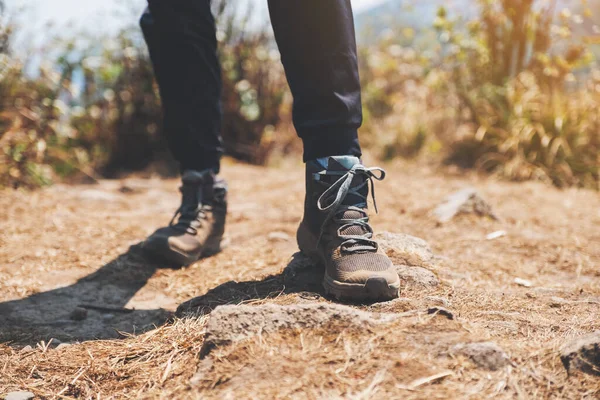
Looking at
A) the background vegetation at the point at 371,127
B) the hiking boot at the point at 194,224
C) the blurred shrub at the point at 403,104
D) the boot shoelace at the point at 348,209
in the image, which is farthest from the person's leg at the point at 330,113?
the blurred shrub at the point at 403,104

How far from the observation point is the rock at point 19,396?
1.16 metres

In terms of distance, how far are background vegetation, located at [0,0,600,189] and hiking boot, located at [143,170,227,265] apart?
74.1 inches

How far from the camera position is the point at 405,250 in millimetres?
1779

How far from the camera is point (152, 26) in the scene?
1972 millimetres

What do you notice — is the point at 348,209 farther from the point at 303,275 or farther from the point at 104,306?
the point at 104,306

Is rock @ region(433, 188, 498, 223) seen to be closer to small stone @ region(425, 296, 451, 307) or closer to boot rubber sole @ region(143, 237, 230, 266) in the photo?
boot rubber sole @ region(143, 237, 230, 266)

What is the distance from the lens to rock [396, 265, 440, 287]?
154 cm

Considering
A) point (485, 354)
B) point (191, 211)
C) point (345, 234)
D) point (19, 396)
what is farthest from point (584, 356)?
point (191, 211)

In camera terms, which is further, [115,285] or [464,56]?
[464,56]

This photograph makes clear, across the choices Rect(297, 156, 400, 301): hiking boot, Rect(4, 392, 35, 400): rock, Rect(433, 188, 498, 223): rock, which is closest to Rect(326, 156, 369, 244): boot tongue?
Rect(297, 156, 400, 301): hiking boot

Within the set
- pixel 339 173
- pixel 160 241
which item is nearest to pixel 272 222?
pixel 160 241

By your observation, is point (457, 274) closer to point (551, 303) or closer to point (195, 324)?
point (551, 303)

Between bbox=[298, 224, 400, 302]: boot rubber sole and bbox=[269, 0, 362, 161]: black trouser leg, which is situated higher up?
bbox=[269, 0, 362, 161]: black trouser leg

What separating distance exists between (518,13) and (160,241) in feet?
13.7
